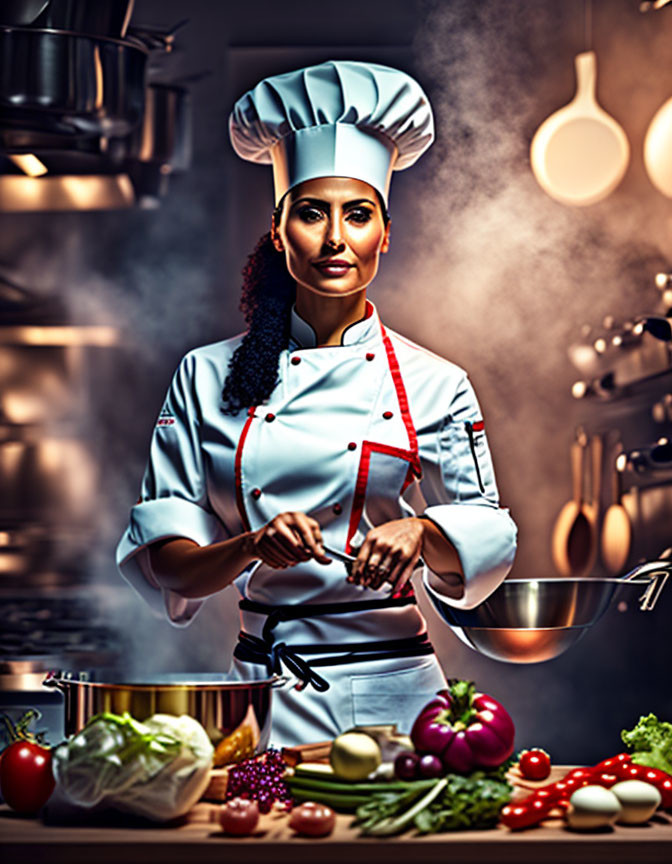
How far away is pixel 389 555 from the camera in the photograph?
1467 millimetres

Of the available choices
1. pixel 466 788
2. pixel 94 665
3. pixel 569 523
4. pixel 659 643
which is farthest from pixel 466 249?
pixel 466 788

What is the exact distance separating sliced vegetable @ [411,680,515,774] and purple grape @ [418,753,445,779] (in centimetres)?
1

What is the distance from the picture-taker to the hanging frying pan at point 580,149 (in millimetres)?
2846

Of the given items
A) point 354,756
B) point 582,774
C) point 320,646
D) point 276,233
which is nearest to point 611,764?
point 582,774

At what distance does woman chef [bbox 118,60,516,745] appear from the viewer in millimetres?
1637

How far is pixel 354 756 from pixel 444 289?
1799 millimetres

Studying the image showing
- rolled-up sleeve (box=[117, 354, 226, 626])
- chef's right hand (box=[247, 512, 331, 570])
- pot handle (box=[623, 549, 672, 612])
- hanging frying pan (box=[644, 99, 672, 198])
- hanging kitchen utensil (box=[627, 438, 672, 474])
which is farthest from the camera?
hanging frying pan (box=[644, 99, 672, 198])

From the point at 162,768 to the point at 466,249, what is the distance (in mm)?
1938

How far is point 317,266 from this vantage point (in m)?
1.70

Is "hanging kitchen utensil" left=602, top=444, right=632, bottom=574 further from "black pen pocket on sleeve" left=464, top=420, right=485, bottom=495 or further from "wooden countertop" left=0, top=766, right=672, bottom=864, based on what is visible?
"wooden countertop" left=0, top=766, right=672, bottom=864

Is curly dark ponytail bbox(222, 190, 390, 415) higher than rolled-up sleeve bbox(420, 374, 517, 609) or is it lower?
higher

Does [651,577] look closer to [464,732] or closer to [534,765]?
[534,765]

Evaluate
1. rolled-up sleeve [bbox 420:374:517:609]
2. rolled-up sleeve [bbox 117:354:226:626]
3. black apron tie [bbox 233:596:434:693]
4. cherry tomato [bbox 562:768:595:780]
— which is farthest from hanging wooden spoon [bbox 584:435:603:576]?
cherry tomato [bbox 562:768:595:780]

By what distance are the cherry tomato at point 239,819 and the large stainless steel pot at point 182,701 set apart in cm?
13
